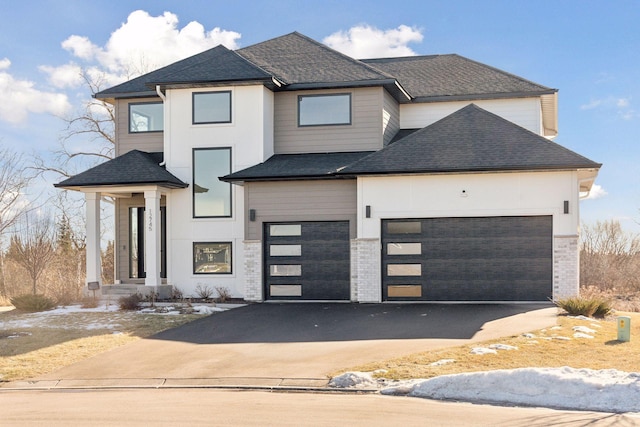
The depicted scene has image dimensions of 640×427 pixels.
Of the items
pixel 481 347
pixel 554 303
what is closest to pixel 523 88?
pixel 554 303

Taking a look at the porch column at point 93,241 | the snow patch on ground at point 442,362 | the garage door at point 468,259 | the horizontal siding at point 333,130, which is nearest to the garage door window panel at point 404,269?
the garage door at point 468,259

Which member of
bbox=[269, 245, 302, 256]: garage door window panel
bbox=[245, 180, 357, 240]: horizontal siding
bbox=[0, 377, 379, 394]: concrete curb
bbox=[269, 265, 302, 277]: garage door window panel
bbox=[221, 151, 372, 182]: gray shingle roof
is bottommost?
bbox=[0, 377, 379, 394]: concrete curb

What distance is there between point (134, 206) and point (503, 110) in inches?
523

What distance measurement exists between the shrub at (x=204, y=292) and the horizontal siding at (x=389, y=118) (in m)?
7.33

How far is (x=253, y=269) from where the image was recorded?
2170cm

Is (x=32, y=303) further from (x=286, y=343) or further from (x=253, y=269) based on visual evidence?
(x=286, y=343)

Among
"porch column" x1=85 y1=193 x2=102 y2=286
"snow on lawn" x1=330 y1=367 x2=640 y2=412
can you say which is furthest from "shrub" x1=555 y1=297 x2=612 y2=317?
"porch column" x1=85 y1=193 x2=102 y2=286

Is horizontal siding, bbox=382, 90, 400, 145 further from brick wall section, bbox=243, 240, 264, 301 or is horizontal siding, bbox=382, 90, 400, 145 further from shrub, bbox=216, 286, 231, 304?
shrub, bbox=216, 286, 231, 304

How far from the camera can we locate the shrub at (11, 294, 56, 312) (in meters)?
21.6

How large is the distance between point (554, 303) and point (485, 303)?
70.7 inches

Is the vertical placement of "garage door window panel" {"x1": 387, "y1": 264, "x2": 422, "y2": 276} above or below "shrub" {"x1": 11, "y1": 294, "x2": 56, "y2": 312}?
above

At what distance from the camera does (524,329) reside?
15.3 metres

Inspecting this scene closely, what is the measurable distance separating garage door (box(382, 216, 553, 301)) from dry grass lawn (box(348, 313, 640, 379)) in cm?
501

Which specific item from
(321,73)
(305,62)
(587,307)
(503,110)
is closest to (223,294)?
(321,73)
